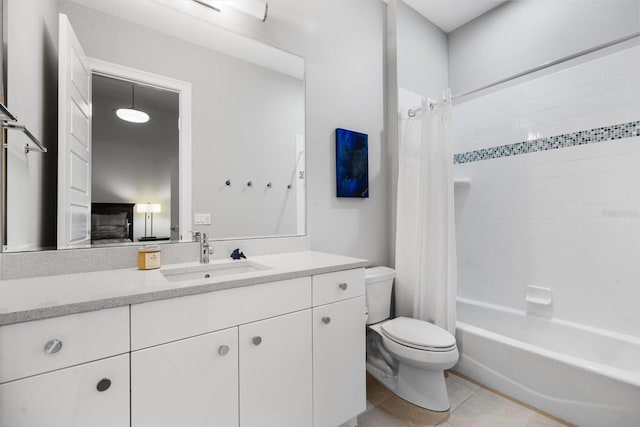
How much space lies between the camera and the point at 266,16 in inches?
68.4

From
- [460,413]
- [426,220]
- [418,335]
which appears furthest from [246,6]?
[460,413]

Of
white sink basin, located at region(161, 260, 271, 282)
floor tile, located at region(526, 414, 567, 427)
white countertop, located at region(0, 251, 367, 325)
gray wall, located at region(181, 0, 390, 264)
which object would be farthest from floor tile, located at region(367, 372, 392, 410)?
white sink basin, located at region(161, 260, 271, 282)

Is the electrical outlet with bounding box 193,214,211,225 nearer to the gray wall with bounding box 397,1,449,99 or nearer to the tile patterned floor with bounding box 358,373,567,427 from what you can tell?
the tile patterned floor with bounding box 358,373,567,427

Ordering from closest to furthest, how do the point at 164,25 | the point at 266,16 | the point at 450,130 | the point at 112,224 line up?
the point at 112,224 < the point at 164,25 < the point at 266,16 < the point at 450,130

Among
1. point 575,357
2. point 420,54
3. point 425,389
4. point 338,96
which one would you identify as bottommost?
point 425,389

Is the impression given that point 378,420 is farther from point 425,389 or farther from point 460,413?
point 460,413

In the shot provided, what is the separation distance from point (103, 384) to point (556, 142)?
2846 mm

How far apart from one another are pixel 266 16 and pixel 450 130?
4.43ft

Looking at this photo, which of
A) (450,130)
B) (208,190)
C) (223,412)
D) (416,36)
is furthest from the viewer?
(416,36)

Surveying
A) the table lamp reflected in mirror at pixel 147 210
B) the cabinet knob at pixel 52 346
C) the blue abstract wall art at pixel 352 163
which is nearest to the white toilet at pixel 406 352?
the blue abstract wall art at pixel 352 163

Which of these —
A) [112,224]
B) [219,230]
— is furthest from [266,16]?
[112,224]

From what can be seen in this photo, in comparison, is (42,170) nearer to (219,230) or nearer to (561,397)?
(219,230)

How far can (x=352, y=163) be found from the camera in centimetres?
210

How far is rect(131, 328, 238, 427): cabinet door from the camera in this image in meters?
0.90
